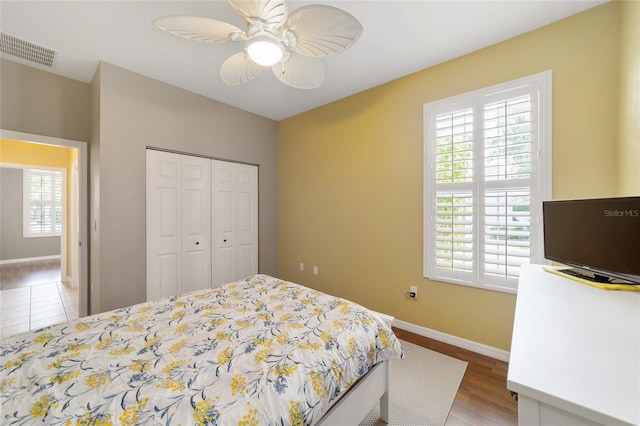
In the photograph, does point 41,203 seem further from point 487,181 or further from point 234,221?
point 487,181

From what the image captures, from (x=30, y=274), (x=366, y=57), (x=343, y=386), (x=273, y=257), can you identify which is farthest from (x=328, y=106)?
(x=30, y=274)

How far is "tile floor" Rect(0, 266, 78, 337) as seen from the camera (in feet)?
9.38

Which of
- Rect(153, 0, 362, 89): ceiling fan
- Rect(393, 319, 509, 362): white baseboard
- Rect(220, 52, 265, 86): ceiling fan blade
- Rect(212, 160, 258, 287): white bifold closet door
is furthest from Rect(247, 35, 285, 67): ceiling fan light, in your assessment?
Rect(393, 319, 509, 362): white baseboard

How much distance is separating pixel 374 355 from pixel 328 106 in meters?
3.04

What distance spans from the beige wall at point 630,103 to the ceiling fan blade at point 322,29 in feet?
5.47

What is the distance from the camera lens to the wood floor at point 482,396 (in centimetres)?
158

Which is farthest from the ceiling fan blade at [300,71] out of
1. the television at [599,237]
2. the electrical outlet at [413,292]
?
the electrical outlet at [413,292]

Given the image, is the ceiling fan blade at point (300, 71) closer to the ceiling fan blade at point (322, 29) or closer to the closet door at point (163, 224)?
the ceiling fan blade at point (322, 29)

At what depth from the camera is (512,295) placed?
2.11 metres

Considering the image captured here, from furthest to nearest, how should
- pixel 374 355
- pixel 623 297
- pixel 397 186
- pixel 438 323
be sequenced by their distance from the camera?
pixel 397 186 → pixel 438 323 → pixel 374 355 → pixel 623 297

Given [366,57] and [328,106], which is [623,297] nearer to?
[366,57]

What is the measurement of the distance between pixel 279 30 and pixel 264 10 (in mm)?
201

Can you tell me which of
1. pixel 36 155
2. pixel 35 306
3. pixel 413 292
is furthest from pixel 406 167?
pixel 36 155

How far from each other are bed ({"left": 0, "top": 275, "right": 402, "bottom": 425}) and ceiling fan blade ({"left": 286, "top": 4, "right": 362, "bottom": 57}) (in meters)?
1.64
